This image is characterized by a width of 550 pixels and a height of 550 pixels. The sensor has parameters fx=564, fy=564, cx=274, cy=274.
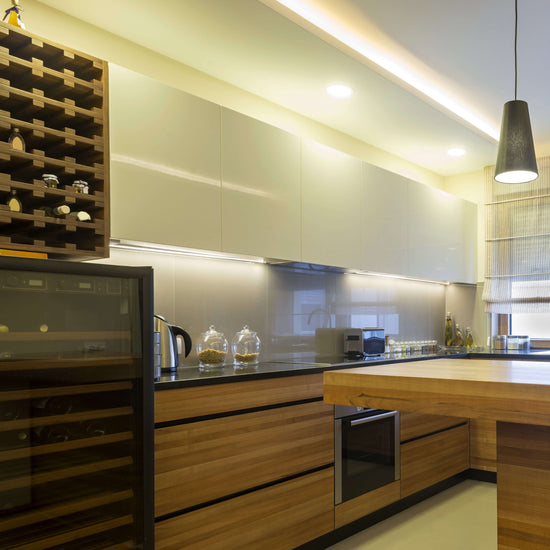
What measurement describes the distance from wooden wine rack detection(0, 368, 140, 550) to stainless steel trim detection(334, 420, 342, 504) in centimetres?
130

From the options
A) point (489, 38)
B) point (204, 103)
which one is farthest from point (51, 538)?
point (489, 38)

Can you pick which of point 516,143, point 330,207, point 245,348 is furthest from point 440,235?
point 516,143

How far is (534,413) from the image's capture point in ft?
3.15

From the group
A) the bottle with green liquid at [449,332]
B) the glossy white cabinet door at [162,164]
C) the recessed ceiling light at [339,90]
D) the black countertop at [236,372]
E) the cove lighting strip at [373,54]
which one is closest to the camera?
the black countertop at [236,372]

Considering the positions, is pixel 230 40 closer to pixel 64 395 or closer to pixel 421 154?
pixel 64 395

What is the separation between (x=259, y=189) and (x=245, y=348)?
867 millimetres

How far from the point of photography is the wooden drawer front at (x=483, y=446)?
Result: 416 centimetres

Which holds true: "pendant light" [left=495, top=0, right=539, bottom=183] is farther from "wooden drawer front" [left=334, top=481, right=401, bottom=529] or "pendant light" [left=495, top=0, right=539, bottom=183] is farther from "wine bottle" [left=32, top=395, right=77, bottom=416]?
"wooden drawer front" [left=334, top=481, right=401, bottom=529]

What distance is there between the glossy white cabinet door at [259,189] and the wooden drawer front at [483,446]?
2155 mm

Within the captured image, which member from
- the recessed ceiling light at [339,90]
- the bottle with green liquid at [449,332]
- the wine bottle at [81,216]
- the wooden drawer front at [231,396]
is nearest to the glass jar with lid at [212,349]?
the wooden drawer front at [231,396]

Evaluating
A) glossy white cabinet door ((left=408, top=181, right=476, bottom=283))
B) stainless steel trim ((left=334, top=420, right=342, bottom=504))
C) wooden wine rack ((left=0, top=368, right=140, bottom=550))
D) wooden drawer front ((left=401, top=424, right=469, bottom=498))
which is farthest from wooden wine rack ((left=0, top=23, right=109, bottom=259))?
glossy white cabinet door ((left=408, top=181, right=476, bottom=283))

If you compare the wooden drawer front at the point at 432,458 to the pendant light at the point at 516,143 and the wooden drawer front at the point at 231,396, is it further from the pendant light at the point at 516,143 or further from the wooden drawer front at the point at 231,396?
Result: the pendant light at the point at 516,143

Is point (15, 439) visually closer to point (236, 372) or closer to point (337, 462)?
point (236, 372)

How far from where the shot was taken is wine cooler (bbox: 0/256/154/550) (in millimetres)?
1688
